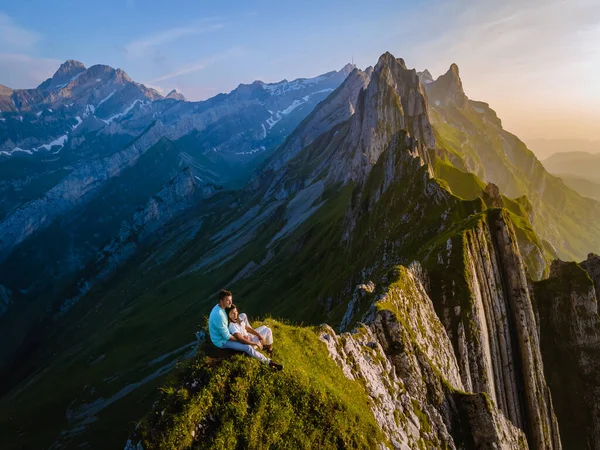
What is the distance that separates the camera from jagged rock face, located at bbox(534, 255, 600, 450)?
4584 cm

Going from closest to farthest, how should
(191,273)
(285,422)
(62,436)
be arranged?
(285,422), (62,436), (191,273)

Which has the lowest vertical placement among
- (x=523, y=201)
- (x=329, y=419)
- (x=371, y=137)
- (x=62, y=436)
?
(x=62, y=436)

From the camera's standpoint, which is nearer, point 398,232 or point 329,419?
point 329,419

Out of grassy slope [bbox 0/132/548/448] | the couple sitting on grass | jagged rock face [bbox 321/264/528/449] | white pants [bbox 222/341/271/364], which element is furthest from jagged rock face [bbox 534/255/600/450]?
the couple sitting on grass

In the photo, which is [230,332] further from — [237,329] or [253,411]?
[253,411]

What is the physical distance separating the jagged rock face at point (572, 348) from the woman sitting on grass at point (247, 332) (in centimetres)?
4782

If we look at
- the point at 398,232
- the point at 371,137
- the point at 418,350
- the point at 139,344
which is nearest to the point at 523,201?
the point at 371,137

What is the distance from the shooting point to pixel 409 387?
25.0m

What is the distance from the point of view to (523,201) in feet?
432

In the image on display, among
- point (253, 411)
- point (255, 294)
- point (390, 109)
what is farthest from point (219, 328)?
point (390, 109)

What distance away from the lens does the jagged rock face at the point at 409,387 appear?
70.8ft

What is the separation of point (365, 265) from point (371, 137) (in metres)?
102

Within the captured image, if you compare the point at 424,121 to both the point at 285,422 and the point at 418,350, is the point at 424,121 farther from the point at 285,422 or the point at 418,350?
the point at 285,422

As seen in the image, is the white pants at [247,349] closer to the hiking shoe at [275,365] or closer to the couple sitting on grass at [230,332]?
the couple sitting on grass at [230,332]
